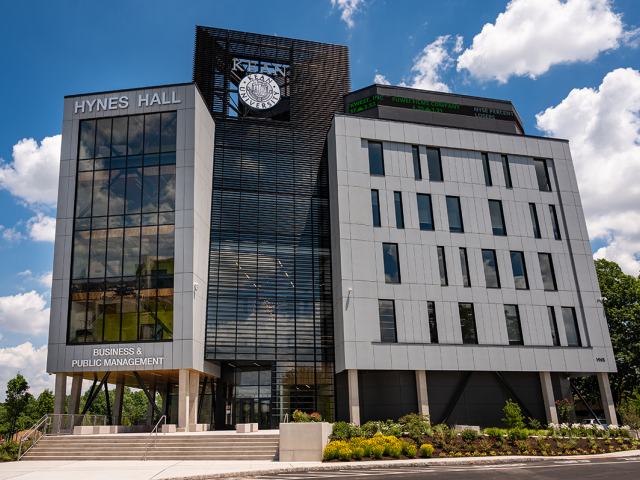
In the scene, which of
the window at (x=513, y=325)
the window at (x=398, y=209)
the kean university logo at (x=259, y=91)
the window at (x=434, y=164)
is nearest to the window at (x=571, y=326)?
the window at (x=513, y=325)

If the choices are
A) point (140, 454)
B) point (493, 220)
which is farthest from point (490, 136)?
point (140, 454)

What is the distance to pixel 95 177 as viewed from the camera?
3177 cm

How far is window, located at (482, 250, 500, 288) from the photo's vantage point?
32.2 meters

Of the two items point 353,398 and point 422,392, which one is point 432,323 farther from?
point 353,398

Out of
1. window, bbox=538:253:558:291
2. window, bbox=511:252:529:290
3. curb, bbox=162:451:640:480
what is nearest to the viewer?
curb, bbox=162:451:640:480

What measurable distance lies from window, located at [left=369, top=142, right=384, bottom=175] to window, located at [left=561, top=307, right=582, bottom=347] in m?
15.7

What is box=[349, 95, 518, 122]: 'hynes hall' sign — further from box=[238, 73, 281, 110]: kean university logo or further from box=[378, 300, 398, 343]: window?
box=[378, 300, 398, 343]: window

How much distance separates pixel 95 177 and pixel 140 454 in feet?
60.6

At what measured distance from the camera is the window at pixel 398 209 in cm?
3206

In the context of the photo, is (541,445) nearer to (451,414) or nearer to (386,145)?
(451,414)

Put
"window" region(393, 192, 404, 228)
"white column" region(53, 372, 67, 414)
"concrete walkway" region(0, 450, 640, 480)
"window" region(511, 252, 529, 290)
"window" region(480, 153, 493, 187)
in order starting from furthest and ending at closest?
1. "window" region(480, 153, 493, 187)
2. "window" region(511, 252, 529, 290)
3. "window" region(393, 192, 404, 228)
4. "white column" region(53, 372, 67, 414)
5. "concrete walkway" region(0, 450, 640, 480)

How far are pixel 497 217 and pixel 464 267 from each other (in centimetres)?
481

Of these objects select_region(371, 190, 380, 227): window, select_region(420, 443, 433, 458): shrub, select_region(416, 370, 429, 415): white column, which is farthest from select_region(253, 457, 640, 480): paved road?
select_region(371, 190, 380, 227): window

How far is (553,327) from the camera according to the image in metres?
31.9
